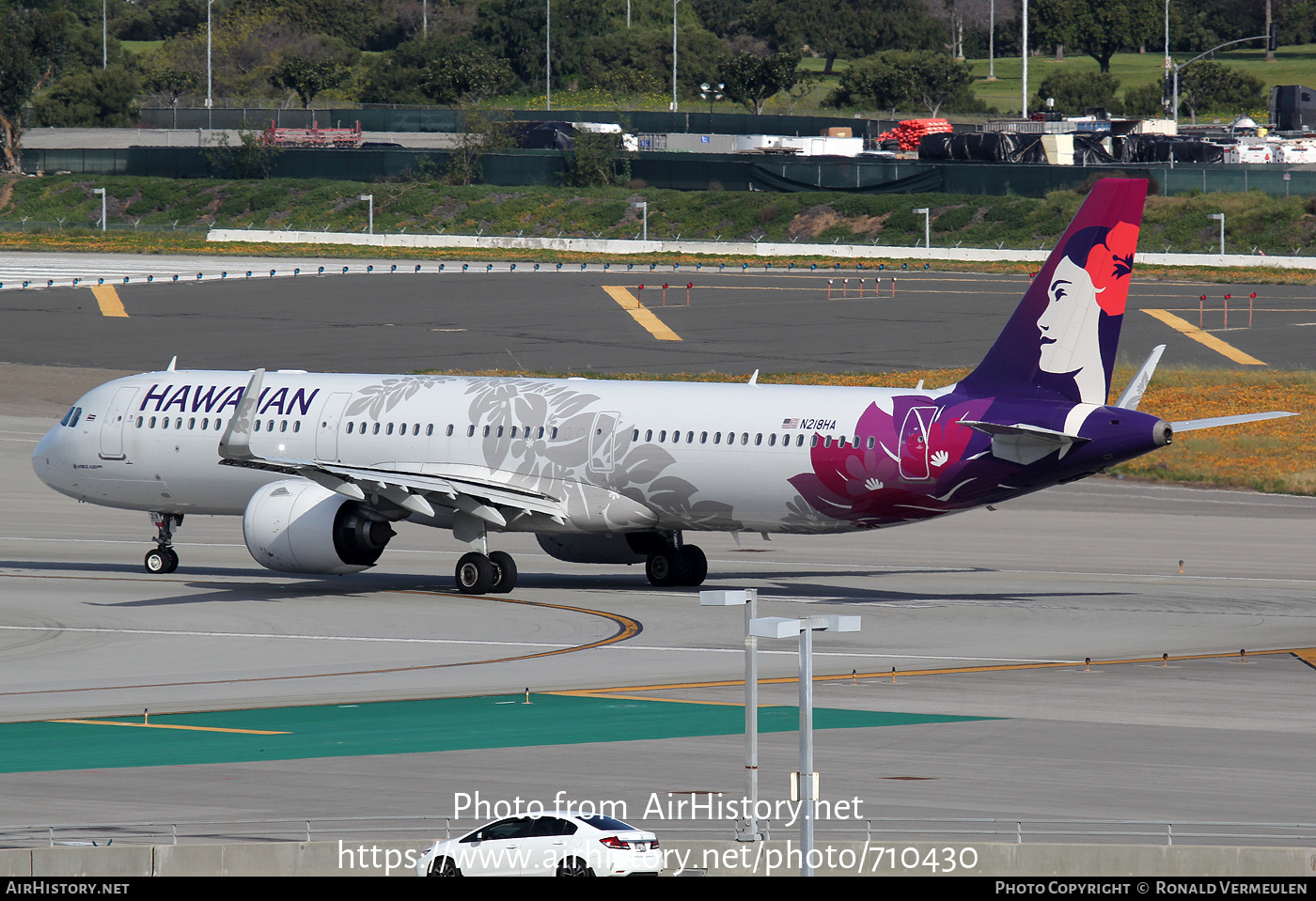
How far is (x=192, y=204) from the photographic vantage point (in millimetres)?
146375

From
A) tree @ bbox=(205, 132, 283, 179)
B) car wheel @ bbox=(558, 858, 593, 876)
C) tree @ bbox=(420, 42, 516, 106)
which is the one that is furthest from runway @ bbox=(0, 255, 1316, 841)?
tree @ bbox=(420, 42, 516, 106)

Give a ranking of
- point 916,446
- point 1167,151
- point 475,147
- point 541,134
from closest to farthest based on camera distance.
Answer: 1. point 916,446
2. point 1167,151
3. point 475,147
4. point 541,134

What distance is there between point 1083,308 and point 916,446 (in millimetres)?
4175

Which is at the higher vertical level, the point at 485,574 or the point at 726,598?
the point at 726,598

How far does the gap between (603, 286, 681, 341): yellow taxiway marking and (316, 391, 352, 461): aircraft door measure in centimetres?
4512

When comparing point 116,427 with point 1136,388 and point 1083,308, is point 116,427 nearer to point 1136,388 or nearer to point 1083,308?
point 1083,308

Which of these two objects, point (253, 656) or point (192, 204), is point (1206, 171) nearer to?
point (192, 204)

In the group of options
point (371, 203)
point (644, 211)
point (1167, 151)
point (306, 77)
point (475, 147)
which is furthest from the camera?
point (306, 77)

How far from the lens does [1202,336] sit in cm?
8556

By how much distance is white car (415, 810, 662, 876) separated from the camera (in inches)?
594

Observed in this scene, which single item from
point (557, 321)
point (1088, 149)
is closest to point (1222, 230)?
point (1088, 149)

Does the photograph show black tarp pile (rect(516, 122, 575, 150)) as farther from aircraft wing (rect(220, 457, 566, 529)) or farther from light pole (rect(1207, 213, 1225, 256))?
aircraft wing (rect(220, 457, 566, 529))

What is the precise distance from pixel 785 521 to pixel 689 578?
409cm
